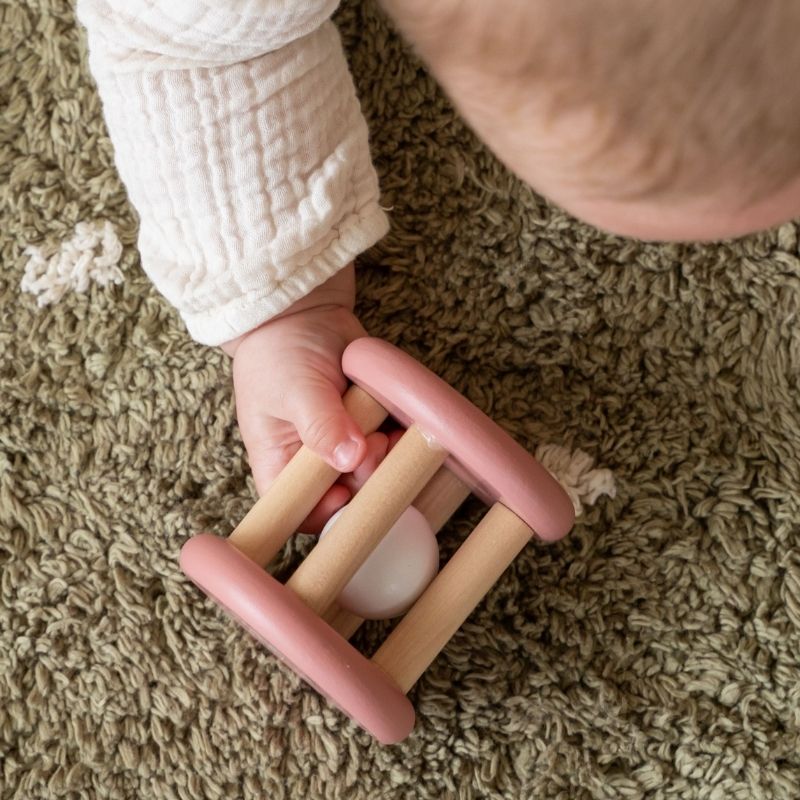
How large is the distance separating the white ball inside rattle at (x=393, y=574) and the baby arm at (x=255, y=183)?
0.15ft

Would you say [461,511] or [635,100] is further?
[461,511]

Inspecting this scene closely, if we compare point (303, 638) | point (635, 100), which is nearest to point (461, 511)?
point (303, 638)

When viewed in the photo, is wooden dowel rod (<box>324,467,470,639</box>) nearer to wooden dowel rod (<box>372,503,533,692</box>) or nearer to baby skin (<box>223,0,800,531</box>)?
wooden dowel rod (<box>372,503,533,692</box>)

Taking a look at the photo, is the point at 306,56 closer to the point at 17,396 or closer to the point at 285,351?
the point at 285,351

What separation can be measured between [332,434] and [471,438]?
78 millimetres

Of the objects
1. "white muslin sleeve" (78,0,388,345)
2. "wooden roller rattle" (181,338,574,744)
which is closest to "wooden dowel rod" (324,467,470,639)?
"wooden roller rattle" (181,338,574,744)

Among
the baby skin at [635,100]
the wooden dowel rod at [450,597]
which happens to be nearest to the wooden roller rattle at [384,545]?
the wooden dowel rod at [450,597]

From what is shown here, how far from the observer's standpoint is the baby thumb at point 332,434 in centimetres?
49

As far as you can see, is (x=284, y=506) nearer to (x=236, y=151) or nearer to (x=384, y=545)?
(x=384, y=545)

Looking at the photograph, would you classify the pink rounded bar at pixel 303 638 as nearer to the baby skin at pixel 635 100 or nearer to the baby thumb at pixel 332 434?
the baby thumb at pixel 332 434

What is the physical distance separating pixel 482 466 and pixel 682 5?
0.93 ft

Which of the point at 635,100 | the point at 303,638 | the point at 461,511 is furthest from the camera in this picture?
the point at 461,511

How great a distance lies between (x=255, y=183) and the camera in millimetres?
507

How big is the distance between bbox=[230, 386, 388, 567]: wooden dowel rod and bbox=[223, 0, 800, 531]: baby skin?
0.27m
